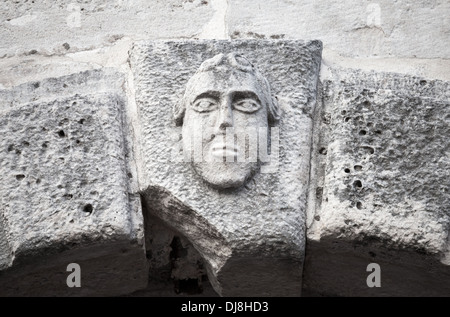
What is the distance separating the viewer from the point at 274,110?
1719mm

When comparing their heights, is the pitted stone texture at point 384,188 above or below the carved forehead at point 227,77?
below

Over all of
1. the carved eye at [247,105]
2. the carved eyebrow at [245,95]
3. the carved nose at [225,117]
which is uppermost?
the carved eyebrow at [245,95]

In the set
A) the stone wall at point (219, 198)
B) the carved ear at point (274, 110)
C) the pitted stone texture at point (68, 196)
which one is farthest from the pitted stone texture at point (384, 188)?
the pitted stone texture at point (68, 196)

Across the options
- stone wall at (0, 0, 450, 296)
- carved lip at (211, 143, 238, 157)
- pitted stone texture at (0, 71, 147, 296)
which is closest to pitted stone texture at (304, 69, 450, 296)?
stone wall at (0, 0, 450, 296)

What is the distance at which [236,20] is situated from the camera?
78.5 inches

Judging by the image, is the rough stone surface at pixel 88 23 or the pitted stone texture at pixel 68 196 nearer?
the pitted stone texture at pixel 68 196

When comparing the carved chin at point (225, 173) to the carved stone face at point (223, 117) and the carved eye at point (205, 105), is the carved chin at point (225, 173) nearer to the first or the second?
the carved stone face at point (223, 117)

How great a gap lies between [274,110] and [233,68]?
12 cm

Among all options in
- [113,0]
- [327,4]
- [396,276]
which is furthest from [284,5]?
[396,276]

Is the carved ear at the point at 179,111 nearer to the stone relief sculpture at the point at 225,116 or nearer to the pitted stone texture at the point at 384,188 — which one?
the stone relief sculpture at the point at 225,116

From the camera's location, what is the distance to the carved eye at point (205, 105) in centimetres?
167

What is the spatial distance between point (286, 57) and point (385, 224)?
44 centimetres

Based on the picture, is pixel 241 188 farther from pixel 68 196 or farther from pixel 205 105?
pixel 68 196

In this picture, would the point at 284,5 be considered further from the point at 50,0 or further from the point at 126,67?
the point at 50,0
